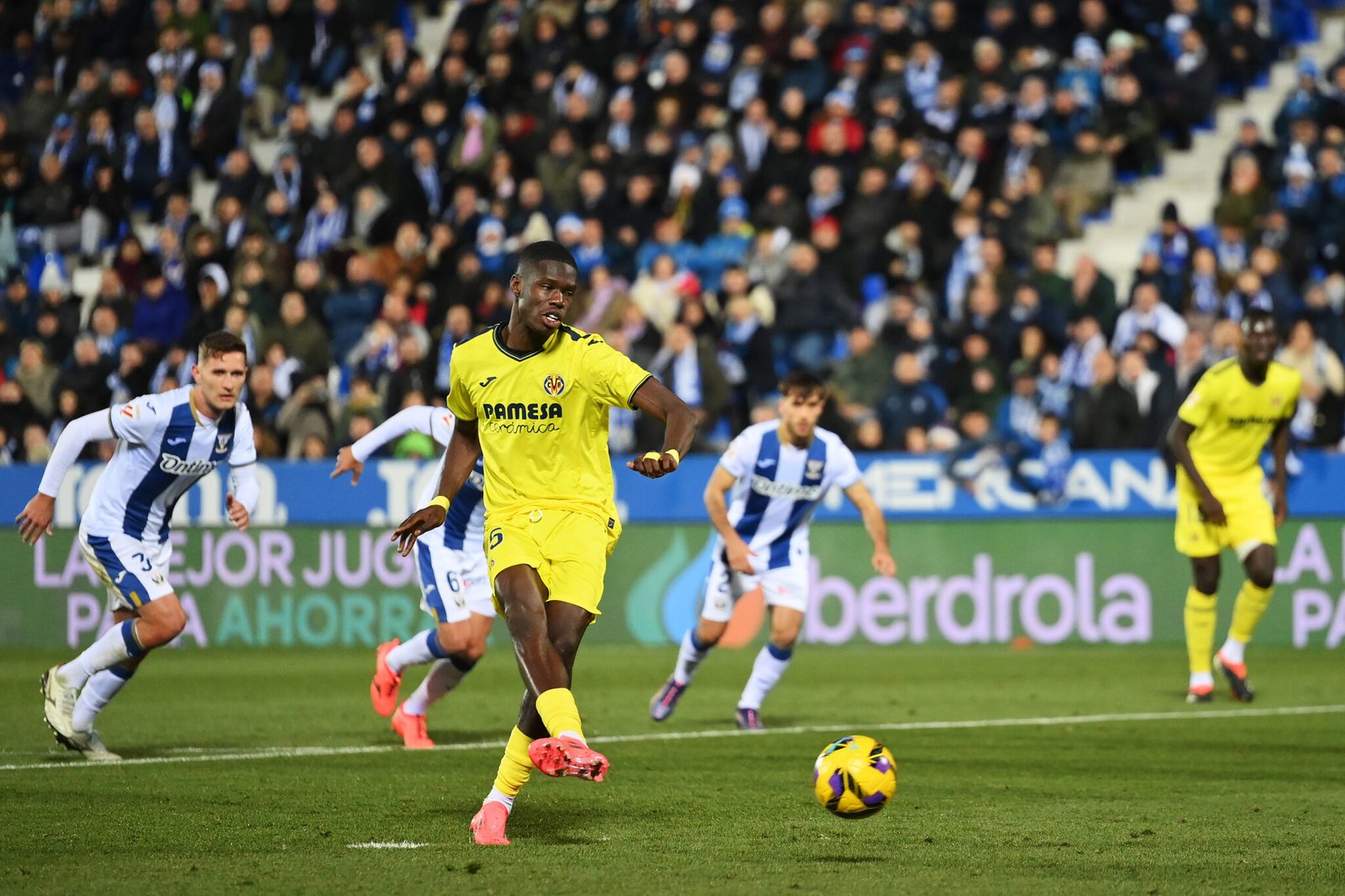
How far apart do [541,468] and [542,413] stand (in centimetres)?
21

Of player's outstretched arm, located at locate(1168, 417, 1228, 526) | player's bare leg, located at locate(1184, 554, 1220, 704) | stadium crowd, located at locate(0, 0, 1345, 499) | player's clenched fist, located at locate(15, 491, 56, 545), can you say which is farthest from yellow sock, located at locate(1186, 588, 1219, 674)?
player's clenched fist, located at locate(15, 491, 56, 545)

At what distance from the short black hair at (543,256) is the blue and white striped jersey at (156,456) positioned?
3836 millimetres

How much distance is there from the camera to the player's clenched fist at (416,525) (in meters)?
7.14

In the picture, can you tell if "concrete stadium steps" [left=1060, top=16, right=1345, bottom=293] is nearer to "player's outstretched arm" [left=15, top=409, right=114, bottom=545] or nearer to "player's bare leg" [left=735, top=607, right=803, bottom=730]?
"player's bare leg" [left=735, top=607, right=803, bottom=730]

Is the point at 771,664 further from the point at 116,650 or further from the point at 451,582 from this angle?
the point at 116,650

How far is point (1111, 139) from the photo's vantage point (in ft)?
69.3

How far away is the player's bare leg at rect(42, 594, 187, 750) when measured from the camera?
10.5 m

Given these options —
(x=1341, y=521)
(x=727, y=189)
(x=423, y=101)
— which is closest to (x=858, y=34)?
(x=727, y=189)

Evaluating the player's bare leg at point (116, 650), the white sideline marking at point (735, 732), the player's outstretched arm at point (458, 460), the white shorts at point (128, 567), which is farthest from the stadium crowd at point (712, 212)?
the player's outstretched arm at point (458, 460)

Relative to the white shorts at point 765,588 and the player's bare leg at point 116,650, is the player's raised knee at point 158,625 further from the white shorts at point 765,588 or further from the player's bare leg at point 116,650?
the white shorts at point 765,588

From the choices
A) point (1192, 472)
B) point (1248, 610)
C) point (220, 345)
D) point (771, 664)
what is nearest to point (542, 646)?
point (220, 345)

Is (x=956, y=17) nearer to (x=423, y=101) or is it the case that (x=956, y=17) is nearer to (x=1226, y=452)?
(x=423, y=101)

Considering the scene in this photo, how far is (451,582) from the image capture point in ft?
37.1

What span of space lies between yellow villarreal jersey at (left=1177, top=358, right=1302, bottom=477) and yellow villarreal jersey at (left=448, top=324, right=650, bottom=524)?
6627 millimetres
